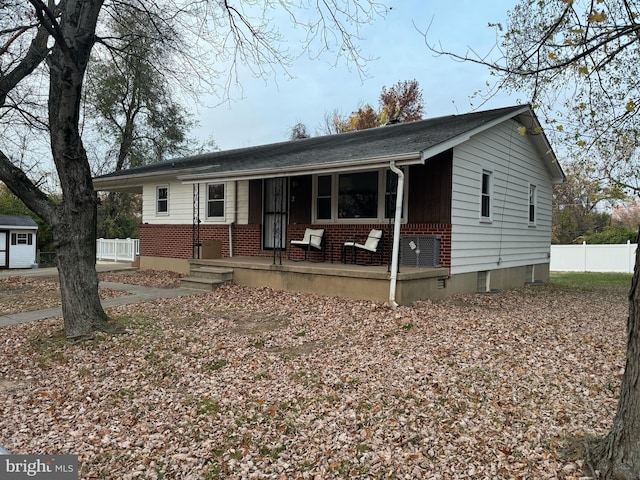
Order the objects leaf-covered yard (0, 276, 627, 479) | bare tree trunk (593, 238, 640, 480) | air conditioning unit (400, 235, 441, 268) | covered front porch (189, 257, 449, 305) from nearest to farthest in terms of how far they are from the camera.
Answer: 1. bare tree trunk (593, 238, 640, 480)
2. leaf-covered yard (0, 276, 627, 479)
3. covered front porch (189, 257, 449, 305)
4. air conditioning unit (400, 235, 441, 268)

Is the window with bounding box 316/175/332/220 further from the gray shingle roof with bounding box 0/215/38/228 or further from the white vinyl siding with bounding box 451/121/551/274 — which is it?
the gray shingle roof with bounding box 0/215/38/228

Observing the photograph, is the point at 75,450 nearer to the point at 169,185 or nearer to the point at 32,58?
the point at 32,58

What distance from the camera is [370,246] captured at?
952 centimetres

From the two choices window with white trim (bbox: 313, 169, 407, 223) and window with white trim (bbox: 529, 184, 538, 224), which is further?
window with white trim (bbox: 529, 184, 538, 224)

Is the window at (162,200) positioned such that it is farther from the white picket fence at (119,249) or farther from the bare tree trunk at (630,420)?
the bare tree trunk at (630,420)

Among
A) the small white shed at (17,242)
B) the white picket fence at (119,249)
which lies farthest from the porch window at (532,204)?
the small white shed at (17,242)

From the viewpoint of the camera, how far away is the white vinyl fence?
68.6 ft

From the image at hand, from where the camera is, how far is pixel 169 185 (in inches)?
570

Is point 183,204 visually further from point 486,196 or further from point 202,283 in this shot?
point 486,196

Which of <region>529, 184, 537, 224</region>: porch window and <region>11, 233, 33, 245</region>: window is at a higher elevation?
<region>529, 184, 537, 224</region>: porch window

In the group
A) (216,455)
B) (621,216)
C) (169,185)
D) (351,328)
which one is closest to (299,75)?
(351,328)

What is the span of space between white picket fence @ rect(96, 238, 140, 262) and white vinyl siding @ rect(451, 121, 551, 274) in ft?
48.0

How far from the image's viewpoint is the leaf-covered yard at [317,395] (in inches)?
125

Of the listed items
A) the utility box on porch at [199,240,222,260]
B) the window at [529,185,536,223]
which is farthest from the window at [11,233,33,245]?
the window at [529,185,536,223]
